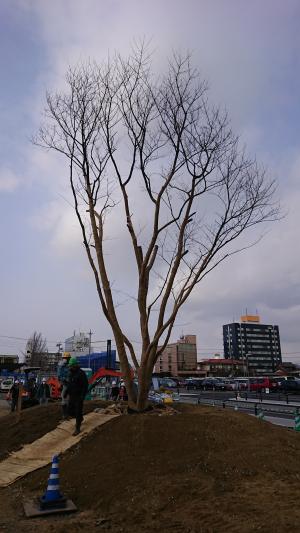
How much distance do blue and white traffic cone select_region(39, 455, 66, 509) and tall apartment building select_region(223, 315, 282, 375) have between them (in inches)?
5304

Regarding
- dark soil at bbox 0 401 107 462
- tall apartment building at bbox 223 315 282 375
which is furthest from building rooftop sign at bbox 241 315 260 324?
dark soil at bbox 0 401 107 462

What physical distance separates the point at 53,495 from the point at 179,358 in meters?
134

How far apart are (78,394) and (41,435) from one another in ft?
5.20

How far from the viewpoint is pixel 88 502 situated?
22.9 feet

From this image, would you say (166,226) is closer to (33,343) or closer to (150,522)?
(150,522)

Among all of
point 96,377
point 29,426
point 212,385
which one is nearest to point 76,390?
point 29,426

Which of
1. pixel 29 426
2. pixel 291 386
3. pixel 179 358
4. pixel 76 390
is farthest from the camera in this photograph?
pixel 179 358

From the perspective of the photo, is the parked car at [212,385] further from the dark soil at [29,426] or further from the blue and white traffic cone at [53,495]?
the blue and white traffic cone at [53,495]

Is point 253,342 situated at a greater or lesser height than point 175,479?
greater

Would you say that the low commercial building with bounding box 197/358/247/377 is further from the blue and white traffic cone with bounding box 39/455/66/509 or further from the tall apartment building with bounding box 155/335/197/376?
the blue and white traffic cone with bounding box 39/455/66/509

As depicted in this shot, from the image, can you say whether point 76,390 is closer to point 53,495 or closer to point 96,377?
point 53,495

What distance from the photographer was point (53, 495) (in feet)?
22.0

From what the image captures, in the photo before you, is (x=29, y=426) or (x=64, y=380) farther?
(x=29, y=426)

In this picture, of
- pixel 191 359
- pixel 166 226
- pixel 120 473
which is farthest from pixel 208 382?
pixel 191 359
